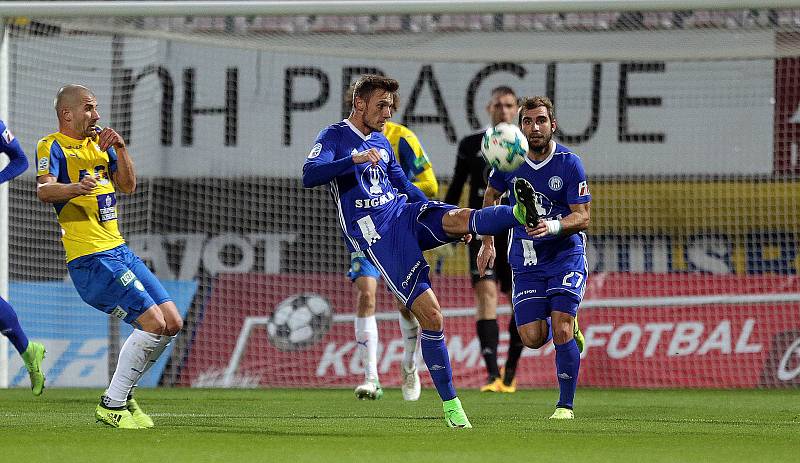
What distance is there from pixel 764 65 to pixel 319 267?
501 cm

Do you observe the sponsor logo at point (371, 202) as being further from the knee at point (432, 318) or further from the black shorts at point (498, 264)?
the black shorts at point (498, 264)

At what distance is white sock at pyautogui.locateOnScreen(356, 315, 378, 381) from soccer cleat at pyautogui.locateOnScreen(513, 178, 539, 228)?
10.8 feet

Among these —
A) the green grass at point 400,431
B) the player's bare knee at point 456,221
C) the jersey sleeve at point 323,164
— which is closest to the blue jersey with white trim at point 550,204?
the green grass at point 400,431

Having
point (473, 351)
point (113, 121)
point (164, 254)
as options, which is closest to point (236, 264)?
point (164, 254)

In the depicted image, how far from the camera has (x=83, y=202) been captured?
700 cm

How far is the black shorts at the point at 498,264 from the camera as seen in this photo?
1048cm

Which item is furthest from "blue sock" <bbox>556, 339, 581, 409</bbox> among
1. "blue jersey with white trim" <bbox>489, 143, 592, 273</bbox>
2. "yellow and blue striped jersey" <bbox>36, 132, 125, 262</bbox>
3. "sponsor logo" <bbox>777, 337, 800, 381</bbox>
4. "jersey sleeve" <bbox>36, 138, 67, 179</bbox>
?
"sponsor logo" <bbox>777, 337, 800, 381</bbox>

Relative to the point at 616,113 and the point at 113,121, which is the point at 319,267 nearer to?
the point at 113,121

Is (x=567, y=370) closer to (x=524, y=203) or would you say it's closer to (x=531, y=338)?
(x=531, y=338)

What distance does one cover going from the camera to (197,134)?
1338 centimetres

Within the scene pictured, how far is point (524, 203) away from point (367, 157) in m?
0.84

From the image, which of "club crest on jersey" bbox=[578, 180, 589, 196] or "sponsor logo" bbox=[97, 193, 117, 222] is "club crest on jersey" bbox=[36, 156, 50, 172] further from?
"club crest on jersey" bbox=[578, 180, 589, 196]

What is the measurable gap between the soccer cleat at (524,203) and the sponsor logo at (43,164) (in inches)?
99.1

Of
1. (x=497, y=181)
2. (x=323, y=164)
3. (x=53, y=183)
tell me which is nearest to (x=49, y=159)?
(x=53, y=183)
